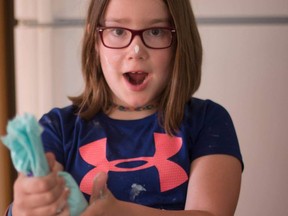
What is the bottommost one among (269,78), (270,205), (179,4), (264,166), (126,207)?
(270,205)

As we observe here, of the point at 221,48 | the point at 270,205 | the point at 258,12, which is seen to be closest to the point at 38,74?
the point at 221,48

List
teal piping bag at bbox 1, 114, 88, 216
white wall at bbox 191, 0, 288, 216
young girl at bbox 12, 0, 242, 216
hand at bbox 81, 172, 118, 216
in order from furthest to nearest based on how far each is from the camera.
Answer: white wall at bbox 191, 0, 288, 216, young girl at bbox 12, 0, 242, 216, hand at bbox 81, 172, 118, 216, teal piping bag at bbox 1, 114, 88, 216

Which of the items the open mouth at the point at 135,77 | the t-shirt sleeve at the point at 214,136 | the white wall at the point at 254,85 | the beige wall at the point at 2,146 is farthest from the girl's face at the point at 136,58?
the beige wall at the point at 2,146

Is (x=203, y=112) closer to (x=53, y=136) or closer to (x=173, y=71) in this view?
(x=173, y=71)

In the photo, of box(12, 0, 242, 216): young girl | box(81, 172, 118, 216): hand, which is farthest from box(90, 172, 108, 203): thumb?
box(12, 0, 242, 216): young girl

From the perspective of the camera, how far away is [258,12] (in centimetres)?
95

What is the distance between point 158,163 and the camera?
64cm

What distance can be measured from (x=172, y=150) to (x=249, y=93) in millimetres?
413

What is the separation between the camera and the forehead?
2.09 ft

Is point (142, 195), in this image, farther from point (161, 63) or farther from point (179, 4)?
point (179, 4)

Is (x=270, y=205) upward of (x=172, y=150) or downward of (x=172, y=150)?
downward

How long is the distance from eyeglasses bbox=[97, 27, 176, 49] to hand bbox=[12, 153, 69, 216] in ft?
0.95

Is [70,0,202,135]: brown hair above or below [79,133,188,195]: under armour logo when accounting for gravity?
above

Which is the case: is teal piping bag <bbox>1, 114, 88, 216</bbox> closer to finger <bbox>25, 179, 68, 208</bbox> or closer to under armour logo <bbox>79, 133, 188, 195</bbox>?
finger <bbox>25, 179, 68, 208</bbox>
